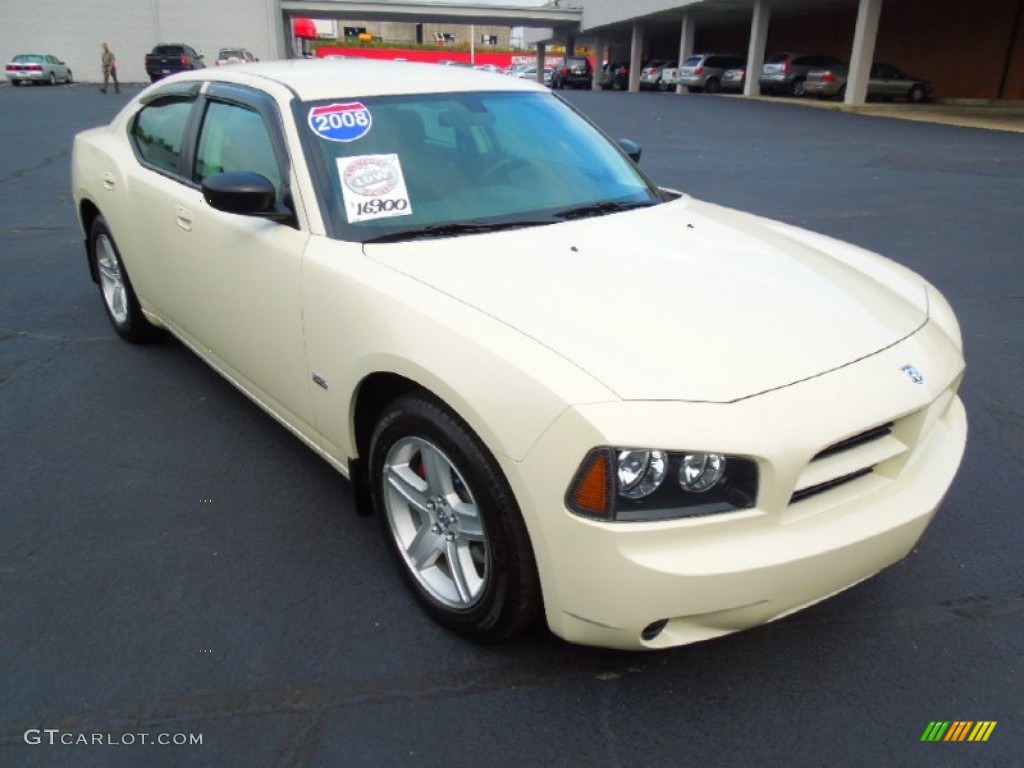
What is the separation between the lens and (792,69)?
3062 cm

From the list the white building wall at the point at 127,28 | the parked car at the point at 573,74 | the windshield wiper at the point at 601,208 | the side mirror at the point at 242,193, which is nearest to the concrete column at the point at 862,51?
the parked car at the point at 573,74

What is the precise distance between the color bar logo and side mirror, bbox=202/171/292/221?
262 centimetres

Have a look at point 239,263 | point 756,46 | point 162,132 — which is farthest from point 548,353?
point 756,46

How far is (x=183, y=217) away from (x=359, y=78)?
103 cm

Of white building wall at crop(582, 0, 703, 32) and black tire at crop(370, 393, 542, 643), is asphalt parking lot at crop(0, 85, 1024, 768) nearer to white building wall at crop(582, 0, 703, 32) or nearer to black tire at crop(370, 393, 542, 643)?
black tire at crop(370, 393, 542, 643)

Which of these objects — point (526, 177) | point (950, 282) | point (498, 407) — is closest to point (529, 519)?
point (498, 407)

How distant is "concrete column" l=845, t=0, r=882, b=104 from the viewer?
25.3m

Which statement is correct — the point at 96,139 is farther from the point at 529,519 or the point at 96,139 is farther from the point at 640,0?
the point at 640,0

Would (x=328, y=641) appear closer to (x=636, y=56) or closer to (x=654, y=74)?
(x=654, y=74)

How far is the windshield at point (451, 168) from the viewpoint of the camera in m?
2.83

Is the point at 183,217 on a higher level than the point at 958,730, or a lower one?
higher

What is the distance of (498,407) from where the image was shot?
2.02m

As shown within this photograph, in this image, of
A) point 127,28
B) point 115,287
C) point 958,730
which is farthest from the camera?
point 127,28

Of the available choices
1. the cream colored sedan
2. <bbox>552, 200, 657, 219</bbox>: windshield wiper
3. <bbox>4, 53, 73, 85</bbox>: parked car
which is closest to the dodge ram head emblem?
the cream colored sedan
